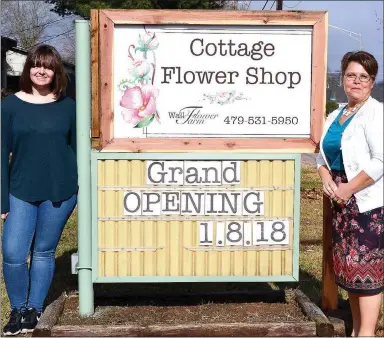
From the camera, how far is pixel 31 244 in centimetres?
438

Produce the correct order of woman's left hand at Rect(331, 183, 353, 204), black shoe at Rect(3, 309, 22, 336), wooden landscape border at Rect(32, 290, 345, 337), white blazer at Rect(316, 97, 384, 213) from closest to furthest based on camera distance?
white blazer at Rect(316, 97, 384, 213) < woman's left hand at Rect(331, 183, 353, 204) < wooden landscape border at Rect(32, 290, 345, 337) < black shoe at Rect(3, 309, 22, 336)

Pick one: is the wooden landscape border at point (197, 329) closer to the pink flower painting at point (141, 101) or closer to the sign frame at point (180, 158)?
the sign frame at point (180, 158)

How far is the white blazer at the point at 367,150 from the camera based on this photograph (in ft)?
11.7

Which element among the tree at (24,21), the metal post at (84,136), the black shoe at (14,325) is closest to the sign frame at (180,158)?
the metal post at (84,136)

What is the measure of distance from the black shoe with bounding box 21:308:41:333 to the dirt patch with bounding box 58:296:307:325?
172 mm

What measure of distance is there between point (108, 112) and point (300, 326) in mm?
1837

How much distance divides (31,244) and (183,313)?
1.16m

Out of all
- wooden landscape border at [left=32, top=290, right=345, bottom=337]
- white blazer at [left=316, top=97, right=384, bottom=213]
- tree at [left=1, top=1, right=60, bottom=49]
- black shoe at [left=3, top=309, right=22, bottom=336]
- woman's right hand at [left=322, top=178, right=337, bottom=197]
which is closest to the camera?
white blazer at [left=316, top=97, right=384, bottom=213]

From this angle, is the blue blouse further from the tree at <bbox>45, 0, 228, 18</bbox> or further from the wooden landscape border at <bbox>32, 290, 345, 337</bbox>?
the tree at <bbox>45, 0, 228, 18</bbox>

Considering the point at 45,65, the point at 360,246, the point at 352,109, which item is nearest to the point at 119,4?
the point at 45,65

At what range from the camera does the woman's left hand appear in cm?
368

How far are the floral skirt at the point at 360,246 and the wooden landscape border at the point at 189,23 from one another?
0.52m

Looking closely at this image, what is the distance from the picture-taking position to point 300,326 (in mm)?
4121

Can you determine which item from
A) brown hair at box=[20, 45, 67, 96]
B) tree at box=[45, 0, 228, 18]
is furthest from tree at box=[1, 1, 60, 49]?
brown hair at box=[20, 45, 67, 96]
